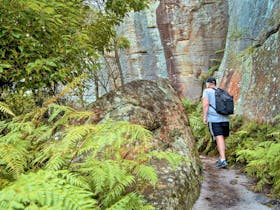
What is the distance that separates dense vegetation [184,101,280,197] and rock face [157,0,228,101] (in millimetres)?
5252

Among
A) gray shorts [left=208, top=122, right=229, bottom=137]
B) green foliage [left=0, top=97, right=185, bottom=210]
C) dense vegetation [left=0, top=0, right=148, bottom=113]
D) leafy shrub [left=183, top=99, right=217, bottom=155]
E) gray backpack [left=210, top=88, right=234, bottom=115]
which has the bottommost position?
leafy shrub [left=183, top=99, right=217, bottom=155]

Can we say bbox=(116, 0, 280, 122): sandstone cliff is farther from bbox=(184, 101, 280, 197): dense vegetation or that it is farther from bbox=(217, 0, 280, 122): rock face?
bbox=(184, 101, 280, 197): dense vegetation

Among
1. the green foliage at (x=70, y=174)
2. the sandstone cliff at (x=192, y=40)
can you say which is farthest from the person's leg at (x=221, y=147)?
the sandstone cliff at (x=192, y=40)

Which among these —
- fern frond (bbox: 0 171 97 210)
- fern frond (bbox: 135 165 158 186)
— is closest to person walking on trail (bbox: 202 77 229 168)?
fern frond (bbox: 135 165 158 186)

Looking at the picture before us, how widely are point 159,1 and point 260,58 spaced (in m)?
8.91

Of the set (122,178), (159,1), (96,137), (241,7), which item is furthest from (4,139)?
(159,1)

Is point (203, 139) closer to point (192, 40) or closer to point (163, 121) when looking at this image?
point (163, 121)

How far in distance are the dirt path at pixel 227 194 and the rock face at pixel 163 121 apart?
0.60 ft

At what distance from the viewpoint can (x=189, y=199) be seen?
3.96 metres

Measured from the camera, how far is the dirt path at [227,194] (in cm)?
409

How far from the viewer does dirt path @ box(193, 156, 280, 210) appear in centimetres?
409

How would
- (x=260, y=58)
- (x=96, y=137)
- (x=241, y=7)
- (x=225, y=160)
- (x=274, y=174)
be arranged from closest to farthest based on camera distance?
(x=96, y=137) < (x=274, y=174) < (x=225, y=160) < (x=260, y=58) < (x=241, y=7)

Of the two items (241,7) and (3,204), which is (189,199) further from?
(241,7)

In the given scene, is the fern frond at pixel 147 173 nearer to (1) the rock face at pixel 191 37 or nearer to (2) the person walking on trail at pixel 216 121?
(2) the person walking on trail at pixel 216 121
